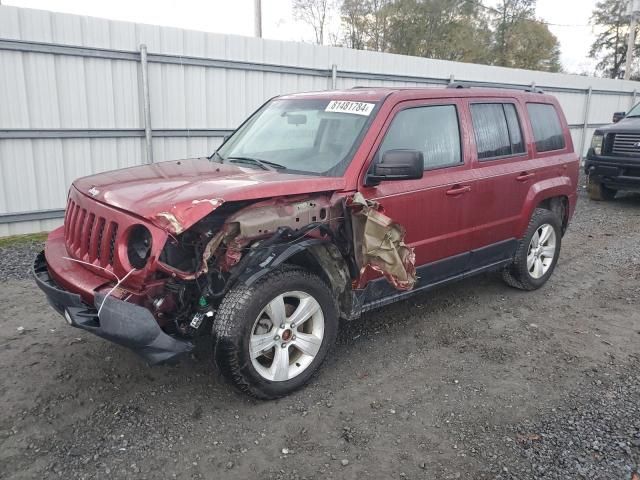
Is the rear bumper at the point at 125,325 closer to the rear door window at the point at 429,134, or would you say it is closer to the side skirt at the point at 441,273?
the side skirt at the point at 441,273

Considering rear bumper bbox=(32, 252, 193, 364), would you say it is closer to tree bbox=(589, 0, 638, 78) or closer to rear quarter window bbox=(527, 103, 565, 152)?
rear quarter window bbox=(527, 103, 565, 152)

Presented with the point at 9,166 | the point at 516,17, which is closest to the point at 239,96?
the point at 9,166

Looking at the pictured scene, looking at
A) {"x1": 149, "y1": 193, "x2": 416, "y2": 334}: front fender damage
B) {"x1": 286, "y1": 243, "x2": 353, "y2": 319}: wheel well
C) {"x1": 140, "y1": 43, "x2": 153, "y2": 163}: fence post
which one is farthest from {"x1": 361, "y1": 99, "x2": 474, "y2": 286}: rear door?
{"x1": 140, "y1": 43, "x2": 153, "y2": 163}: fence post

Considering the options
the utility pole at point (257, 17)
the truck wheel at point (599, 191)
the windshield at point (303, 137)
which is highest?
the utility pole at point (257, 17)

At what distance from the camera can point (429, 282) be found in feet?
14.0

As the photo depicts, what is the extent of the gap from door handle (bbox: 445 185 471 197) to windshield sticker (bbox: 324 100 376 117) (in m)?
0.90

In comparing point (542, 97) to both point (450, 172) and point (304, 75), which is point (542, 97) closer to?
point (450, 172)

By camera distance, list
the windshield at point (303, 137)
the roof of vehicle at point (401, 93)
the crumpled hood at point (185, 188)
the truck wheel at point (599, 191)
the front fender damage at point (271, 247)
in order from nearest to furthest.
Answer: the crumpled hood at point (185, 188) → the front fender damage at point (271, 247) → the windshield at point (303, 137) → the roof of vehicle at point (401, 93) → the truck wheel at point (599, 191)

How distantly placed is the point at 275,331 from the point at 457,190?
6.32ft

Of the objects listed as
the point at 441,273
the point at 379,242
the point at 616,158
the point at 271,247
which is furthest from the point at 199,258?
the point at 616,158

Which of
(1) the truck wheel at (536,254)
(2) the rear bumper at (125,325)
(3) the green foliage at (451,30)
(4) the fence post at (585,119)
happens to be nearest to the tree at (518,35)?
(3) the green foliage at (451,30)

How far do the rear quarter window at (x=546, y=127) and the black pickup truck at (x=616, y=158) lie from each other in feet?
16.6

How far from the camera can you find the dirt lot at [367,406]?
9.01ft

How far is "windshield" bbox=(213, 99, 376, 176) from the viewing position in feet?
12.2
